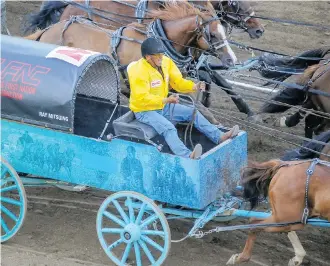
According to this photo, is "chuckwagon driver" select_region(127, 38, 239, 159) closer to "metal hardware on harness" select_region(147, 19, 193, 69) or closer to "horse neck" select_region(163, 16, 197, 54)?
"metal hardware on harness" select_region(147, 19, 193, 69)

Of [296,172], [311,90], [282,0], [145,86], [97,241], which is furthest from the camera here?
[282,0]

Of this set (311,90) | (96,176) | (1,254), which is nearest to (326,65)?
(311,90)

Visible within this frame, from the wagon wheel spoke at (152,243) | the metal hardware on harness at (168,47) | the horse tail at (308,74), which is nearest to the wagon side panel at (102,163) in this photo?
the wagon wheel spoke at (152,243)

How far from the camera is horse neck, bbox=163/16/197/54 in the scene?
8805 millimetres

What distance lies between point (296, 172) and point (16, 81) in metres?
2.64

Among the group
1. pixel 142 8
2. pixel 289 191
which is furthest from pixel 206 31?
pixel 289 191

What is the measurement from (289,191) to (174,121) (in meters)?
1.44

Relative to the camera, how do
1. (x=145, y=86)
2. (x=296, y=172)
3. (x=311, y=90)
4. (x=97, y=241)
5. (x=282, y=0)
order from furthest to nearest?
(x=282, y=0)
(x=311, y=90)
(x=97, y=241)
(x=145, y=86)
(x=296, y=172)

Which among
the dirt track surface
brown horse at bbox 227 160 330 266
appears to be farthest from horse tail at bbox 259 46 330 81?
brown horse at bbox 227 160 330 266

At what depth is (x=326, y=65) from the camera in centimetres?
871

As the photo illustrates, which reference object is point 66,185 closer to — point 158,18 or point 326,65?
point 158,18

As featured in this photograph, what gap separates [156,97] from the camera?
6.79 metres

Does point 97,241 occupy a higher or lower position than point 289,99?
lower

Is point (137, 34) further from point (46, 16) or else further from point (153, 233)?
point (153, 233)
